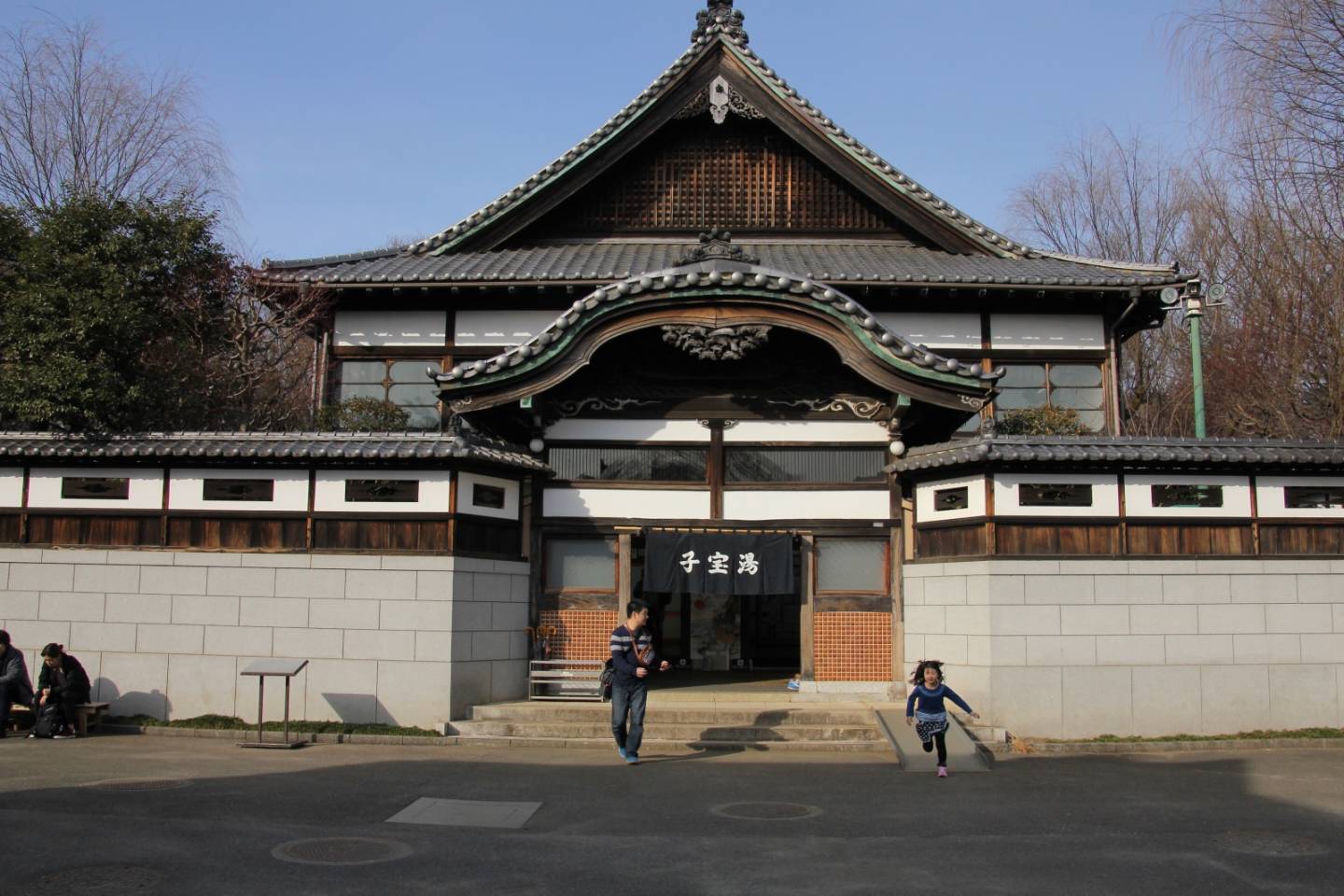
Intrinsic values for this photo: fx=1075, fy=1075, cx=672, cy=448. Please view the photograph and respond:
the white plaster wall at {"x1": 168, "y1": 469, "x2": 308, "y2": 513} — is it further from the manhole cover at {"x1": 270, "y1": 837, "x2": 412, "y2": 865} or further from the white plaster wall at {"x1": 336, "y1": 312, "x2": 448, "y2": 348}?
the manhole cover at {"x1": 270, "y1": 837, "x2": 412, "y2": 865}

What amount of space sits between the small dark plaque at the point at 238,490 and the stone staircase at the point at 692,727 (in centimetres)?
431

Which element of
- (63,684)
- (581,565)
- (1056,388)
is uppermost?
(1056,388)

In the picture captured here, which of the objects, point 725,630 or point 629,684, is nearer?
point 629,684

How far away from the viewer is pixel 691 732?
579 inches

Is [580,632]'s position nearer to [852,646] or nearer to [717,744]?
[717,744]

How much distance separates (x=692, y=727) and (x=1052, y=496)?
19.7 feet

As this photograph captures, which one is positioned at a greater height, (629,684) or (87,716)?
(629,684)

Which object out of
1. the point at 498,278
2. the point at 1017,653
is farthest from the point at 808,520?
the point at 498,278

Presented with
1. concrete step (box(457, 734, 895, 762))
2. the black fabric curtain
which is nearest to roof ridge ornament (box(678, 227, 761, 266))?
the black fabric curtain

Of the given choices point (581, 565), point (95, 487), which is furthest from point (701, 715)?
point (95, 487)

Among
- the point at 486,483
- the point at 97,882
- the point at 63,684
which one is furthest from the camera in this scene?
the point at 486,483

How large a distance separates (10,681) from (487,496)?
6.76m

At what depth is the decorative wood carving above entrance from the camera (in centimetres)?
1623

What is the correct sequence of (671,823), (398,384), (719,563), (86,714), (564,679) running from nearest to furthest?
1. (671,823)
2. (86,714)
3. (564,679)
4. (719,563)
5. (398,384)
